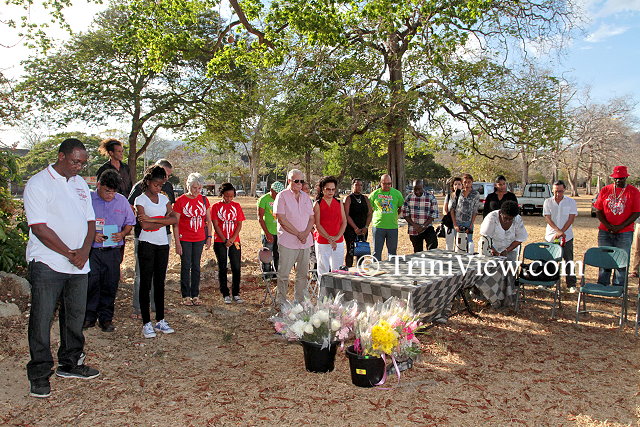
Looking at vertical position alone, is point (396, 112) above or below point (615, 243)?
above

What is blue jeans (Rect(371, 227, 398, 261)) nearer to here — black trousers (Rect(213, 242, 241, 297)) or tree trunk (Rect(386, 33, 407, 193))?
black trousers (Rect(213, 242, 241, 297))

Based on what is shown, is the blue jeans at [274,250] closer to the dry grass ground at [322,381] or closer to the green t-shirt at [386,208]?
the dry grass ground at [322,381]

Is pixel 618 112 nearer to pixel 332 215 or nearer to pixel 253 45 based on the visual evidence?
pixel 253 45

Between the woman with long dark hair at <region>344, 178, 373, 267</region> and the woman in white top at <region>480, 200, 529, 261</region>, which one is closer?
the woman in white top at <region>480, 200, 529, 261</region>

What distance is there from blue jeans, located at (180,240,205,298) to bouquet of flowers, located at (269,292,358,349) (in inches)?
101

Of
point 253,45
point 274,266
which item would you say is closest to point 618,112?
point 253,45

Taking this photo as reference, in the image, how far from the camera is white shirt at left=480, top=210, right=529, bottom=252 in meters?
6.88

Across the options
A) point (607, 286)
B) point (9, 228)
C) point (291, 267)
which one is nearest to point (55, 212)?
point (291, 267)

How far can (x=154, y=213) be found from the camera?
17.1 ft

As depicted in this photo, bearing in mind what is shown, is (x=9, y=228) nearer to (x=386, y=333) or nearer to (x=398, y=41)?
(x=386, y=333)

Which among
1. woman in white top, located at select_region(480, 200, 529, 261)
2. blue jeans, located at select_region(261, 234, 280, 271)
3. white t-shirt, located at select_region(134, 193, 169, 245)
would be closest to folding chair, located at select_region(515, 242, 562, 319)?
woman in white top, located at select_region(480, 200, 529, 261)

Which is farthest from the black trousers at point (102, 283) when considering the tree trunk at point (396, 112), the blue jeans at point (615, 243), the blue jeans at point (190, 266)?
the tree trunk at point (396, 112)

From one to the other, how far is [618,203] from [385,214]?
3.38 meters

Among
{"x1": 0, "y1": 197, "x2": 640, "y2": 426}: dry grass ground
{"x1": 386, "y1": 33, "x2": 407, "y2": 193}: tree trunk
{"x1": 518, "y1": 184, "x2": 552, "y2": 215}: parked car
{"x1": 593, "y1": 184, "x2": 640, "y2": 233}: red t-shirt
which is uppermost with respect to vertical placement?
{"x1": 386, "y1": 33, "x2": 407, "y2": 193}: tree trunk
